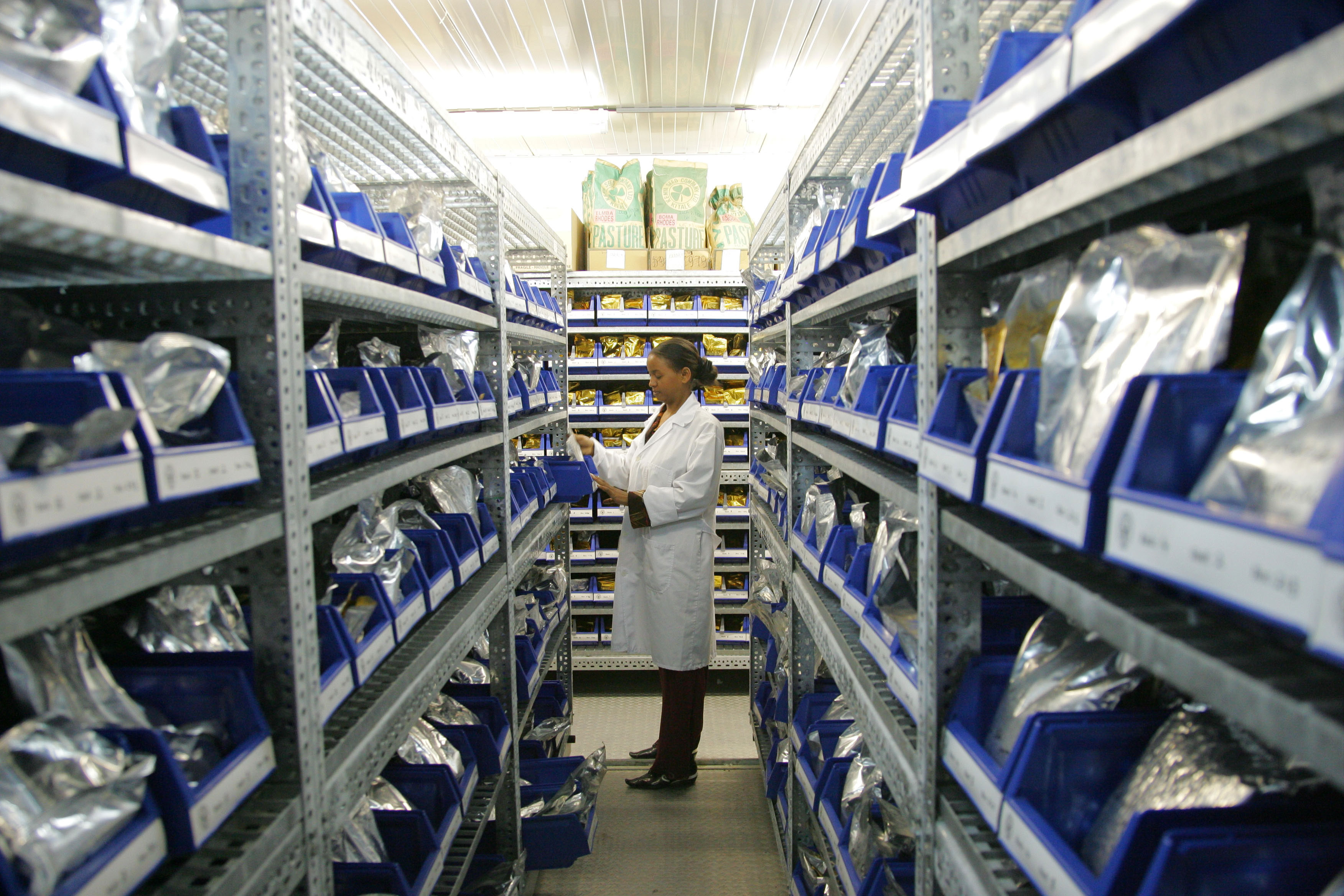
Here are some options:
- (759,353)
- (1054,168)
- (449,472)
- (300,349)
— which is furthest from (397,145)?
(759,353)

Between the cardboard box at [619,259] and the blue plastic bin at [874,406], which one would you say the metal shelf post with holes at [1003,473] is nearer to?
the blue plastic bin at [874,406]

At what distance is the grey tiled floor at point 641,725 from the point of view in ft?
12.7

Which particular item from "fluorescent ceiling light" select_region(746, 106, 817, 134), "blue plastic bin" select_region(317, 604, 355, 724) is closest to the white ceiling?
"fluorescent ceiling light" select_region(746, 106, 817, 134)

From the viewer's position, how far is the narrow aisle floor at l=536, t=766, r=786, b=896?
2.75 metres

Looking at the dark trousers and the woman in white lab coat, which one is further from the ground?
the woman in white lab coat

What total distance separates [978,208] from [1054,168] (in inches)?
7.0

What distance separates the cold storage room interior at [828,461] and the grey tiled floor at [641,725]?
57.5 inches

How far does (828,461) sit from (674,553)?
135cm

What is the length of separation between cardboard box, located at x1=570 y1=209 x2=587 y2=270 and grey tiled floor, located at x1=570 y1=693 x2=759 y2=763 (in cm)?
274

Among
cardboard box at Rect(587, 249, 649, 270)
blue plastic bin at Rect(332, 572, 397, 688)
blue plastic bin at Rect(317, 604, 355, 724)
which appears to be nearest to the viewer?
blue plastic bin at Rect(317, 604, 355, 724)

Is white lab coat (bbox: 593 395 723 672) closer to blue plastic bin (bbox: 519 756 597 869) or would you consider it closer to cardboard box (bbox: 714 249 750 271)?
blue plastic bin (bbox: 519 756 597 869)

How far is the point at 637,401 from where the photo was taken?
16.0 feet

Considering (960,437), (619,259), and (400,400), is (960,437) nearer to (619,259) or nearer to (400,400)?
(400,400)

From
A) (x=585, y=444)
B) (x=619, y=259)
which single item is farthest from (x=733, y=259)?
(x=585, y=444)
